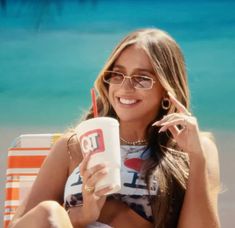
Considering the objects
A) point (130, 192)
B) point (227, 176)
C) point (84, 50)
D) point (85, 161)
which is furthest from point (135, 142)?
point (84, 50)

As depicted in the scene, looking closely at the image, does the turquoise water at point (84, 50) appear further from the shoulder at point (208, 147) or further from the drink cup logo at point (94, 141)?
the drink cup logo at point (94, 141)

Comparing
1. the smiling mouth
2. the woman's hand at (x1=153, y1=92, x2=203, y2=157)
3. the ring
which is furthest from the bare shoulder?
the ring

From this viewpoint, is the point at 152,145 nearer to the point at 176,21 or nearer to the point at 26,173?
the point at 26,173

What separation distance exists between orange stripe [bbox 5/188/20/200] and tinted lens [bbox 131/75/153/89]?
851 millimetres

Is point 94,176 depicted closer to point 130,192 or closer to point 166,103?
point 130,192

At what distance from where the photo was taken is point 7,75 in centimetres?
297

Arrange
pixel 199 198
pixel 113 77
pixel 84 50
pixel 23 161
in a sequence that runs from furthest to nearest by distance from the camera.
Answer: pixel 84 50
pixel 23 161
pixel 113 77
pixel 199 198

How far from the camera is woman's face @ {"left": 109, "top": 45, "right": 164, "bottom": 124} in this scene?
71.6 inches

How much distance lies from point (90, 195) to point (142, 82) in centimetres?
38

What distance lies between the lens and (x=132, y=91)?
181 cm

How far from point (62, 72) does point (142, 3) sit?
0.51 meters

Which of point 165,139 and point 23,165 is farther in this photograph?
point 23,165

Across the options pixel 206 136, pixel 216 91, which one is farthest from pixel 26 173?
pixel 216 91

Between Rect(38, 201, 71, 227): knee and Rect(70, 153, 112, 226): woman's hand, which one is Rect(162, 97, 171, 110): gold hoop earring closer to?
Rect(70, 153, 112, 226): woman's hand
